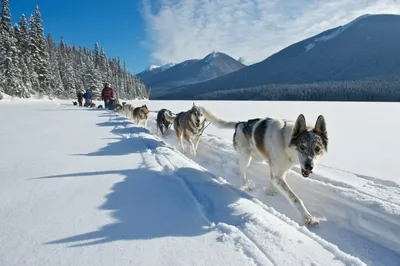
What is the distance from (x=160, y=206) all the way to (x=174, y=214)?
0.86 ft

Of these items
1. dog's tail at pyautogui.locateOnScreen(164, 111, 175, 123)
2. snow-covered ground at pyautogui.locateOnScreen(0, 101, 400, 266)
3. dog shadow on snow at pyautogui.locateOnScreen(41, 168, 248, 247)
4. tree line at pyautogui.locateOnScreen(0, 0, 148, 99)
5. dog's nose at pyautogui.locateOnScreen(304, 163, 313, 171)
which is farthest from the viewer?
tree line at pyautogui.locateOnScreen(0, 0, 148, 99)

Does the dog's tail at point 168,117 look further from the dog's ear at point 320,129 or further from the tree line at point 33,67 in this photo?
the tree line at point 33,67

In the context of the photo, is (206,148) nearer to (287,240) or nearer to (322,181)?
(322,181)

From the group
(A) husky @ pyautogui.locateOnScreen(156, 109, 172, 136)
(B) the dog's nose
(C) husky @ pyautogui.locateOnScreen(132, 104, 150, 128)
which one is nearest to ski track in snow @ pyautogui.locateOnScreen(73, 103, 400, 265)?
(B) the dog's nose

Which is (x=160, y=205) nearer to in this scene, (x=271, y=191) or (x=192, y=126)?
(x=271, y=191)

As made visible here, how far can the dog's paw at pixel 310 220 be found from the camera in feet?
12.1

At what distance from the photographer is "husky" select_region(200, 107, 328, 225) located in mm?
3797

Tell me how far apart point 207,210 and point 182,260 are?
1.15m

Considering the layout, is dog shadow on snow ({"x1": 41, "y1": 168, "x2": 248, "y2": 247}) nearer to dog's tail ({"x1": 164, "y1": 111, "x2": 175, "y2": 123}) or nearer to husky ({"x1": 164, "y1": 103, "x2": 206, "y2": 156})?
husky ({"x1": 164, "y1": 103, "x2": 206, "y2": 156})

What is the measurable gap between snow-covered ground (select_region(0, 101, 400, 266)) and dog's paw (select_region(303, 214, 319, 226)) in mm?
88

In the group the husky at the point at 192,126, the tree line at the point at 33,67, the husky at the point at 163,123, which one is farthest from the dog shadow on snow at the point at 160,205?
the tree line at the point at 33,67

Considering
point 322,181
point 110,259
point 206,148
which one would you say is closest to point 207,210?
point 110,259

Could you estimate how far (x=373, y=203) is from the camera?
12.9 feet

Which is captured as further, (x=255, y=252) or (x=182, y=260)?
(x=255, y=252)
